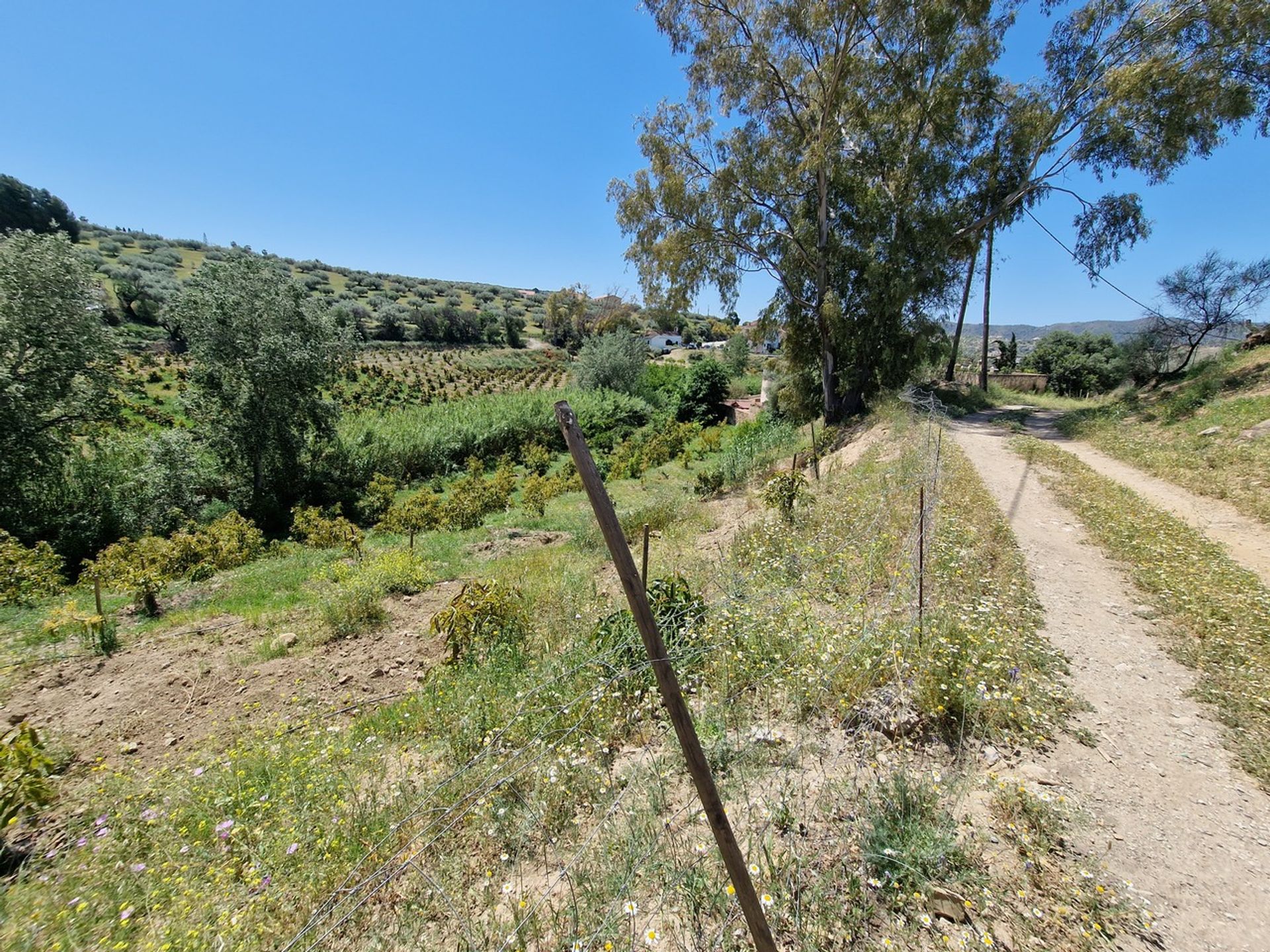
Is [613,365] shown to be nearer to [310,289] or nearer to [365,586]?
[365,586]

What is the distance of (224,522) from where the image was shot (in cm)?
1171

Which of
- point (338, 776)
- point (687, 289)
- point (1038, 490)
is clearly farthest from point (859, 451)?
point (338, 776)

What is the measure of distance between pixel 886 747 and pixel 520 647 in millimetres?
3133

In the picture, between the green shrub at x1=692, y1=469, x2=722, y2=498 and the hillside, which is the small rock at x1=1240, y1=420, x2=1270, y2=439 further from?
the hillside

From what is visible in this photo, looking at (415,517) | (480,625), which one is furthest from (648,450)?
(480,625)

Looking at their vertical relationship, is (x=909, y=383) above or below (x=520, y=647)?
above

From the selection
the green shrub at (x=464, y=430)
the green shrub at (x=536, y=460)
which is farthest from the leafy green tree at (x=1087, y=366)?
the green shrub at (x=536, y=460)

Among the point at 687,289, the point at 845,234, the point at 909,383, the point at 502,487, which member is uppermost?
the point at 845,234

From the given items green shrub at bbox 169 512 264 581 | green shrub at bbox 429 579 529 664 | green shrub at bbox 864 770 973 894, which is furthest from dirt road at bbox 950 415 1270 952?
green shrub at bbox 169 512 264 581

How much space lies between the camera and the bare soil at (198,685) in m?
4.18

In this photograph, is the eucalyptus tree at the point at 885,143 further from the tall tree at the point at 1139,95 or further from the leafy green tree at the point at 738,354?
the leafy green tree at the point at 738,354

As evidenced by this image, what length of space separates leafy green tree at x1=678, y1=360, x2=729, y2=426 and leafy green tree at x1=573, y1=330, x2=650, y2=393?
18.8 feet

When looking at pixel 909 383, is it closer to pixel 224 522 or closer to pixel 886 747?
pixel 886 747

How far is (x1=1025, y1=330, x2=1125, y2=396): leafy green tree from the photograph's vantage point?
22938mm
